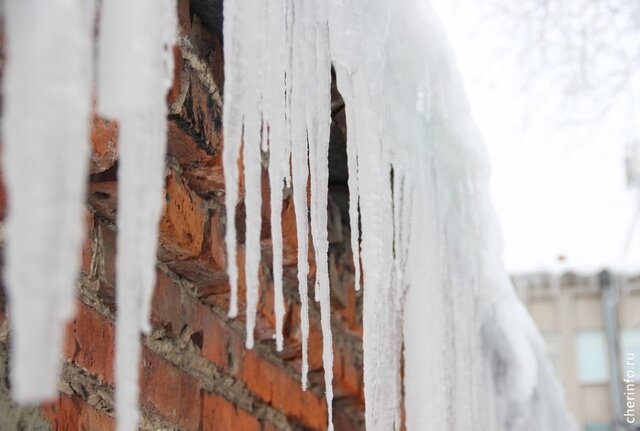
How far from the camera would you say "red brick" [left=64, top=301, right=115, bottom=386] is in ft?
2.45

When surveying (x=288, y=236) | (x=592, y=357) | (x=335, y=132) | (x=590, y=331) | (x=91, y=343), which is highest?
(x=335, y=132)

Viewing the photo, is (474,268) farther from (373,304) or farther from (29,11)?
(29,11)

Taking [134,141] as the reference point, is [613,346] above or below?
below

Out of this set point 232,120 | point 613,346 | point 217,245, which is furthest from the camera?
point 613,346

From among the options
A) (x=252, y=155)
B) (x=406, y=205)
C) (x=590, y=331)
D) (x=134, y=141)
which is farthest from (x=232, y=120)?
(x=590, y=331)

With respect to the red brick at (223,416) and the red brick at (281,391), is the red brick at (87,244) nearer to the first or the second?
the red brick at (223,416)

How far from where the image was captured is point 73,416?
29.6 inches

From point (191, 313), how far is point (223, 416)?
0.15 metres

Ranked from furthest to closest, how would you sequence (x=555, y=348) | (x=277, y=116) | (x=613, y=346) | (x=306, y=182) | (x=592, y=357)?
(x=555, y=348) → (x=592, y=357) → (x=613, y=346) → (x=306, y=182) → (x=277, y=116)

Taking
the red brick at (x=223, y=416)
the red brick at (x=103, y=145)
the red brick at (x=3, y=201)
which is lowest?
the red brick at (x=223, y=416)

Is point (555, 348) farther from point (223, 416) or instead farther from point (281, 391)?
point (223, 416)

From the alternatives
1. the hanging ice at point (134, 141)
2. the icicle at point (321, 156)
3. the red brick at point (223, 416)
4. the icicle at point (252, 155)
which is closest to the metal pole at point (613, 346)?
the red brick at point (223, 416)

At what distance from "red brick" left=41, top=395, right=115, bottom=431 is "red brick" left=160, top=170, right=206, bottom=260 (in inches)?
7.9

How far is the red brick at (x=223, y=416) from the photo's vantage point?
1020mm
